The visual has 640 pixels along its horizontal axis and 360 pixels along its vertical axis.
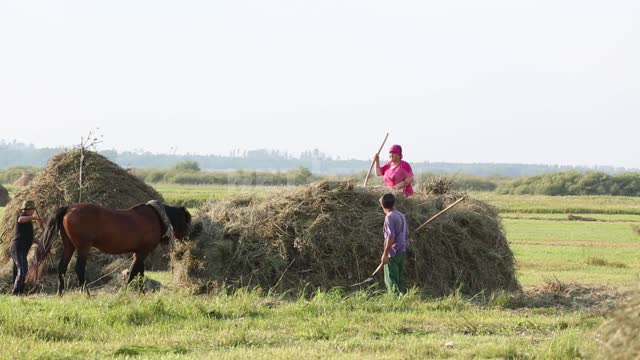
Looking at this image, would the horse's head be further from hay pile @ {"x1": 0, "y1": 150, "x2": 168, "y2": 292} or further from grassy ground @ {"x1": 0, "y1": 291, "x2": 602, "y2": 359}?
hay pile @ {"x1": 0, "y1": 150, "x2": 168, "y2": 292}

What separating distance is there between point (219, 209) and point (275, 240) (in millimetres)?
1320

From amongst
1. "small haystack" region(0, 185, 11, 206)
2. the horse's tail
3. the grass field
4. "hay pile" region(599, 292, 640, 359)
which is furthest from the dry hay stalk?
"small haystack" region(0, 185, 11, 206)

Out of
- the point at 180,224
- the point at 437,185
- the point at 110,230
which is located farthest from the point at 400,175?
the point at 110,230

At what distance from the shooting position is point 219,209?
54.9 ft

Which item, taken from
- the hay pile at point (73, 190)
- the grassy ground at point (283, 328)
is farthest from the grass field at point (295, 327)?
the hay pile at point (73, 190)

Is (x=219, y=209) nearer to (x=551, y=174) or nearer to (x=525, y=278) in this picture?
(x=525, y=278)

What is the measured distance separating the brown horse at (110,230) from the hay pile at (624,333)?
9.42 meters

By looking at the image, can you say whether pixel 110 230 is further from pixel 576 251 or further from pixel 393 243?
pixel 576 251

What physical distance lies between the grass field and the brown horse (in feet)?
2.12

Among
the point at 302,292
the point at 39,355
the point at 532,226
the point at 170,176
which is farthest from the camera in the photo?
the point at 170,176

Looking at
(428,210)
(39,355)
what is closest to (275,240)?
(428,210)

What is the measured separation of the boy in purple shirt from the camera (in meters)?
14.4

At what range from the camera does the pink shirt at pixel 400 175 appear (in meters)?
16.7

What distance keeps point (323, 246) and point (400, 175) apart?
72.7 inches
